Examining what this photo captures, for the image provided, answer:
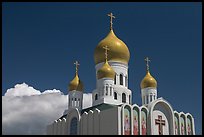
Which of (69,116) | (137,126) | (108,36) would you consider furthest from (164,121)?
(108,36)

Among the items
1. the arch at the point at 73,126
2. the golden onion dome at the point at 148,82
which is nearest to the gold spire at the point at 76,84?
the arch at the point at 73,126

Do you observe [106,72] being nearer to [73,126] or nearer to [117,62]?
[117,62]

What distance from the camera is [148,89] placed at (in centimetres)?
2695

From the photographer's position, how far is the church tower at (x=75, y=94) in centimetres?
2795

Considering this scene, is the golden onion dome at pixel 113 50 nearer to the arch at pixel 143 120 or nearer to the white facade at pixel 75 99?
the white facade at pixel 75 99

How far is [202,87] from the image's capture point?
13.6 m

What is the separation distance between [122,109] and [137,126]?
1.81 metres

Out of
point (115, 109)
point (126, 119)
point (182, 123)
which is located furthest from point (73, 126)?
point (182, 123)

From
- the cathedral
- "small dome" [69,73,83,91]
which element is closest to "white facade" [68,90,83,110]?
the cathedral

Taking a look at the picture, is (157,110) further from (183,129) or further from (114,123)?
(114,123)

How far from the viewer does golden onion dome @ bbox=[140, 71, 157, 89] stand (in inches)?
1064

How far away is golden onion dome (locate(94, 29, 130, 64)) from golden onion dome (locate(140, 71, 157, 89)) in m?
2.39

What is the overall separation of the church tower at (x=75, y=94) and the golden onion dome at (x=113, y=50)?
2651 millimetres

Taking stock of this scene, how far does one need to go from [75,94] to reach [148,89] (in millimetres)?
6503
